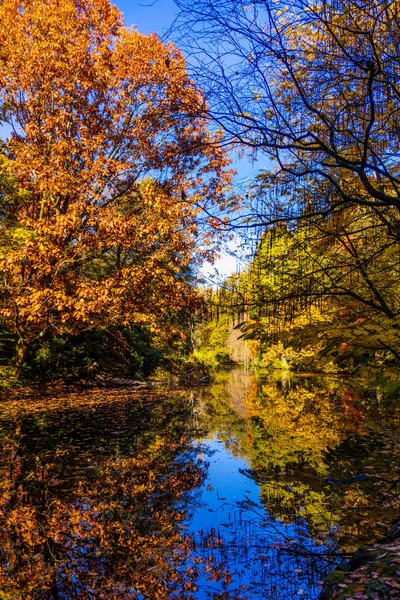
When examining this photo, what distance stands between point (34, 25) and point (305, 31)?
41.9 feet

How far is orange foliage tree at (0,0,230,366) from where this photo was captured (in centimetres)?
1286

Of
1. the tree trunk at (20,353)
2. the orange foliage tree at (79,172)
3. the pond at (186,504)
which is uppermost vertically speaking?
the orange foliage tree at (79,172)

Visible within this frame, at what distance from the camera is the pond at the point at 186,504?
4023mm

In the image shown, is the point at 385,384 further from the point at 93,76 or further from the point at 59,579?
the point at 93,76

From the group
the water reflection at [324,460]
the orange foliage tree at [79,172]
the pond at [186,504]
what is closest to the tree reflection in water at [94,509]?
the pond at [186,504]

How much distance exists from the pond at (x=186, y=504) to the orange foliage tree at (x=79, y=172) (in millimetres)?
4438

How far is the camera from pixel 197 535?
4961mm

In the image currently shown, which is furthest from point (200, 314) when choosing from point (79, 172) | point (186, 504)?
point (186, 504)

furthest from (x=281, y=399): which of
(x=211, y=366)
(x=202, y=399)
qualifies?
(x=211, y=366)

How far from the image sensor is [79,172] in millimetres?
13680

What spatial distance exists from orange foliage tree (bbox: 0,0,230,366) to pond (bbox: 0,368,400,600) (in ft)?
14.6

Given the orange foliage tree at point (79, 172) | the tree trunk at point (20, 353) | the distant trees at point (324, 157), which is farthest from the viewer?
the tree trunk at point (20, 353)

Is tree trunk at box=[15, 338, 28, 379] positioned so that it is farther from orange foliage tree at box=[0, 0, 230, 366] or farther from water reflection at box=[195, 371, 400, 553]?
water reflection at box=[195, 371, 400, 553]

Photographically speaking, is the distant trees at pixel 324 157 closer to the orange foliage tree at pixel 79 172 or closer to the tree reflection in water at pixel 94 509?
the tree reflection in water at pixel 94 509
